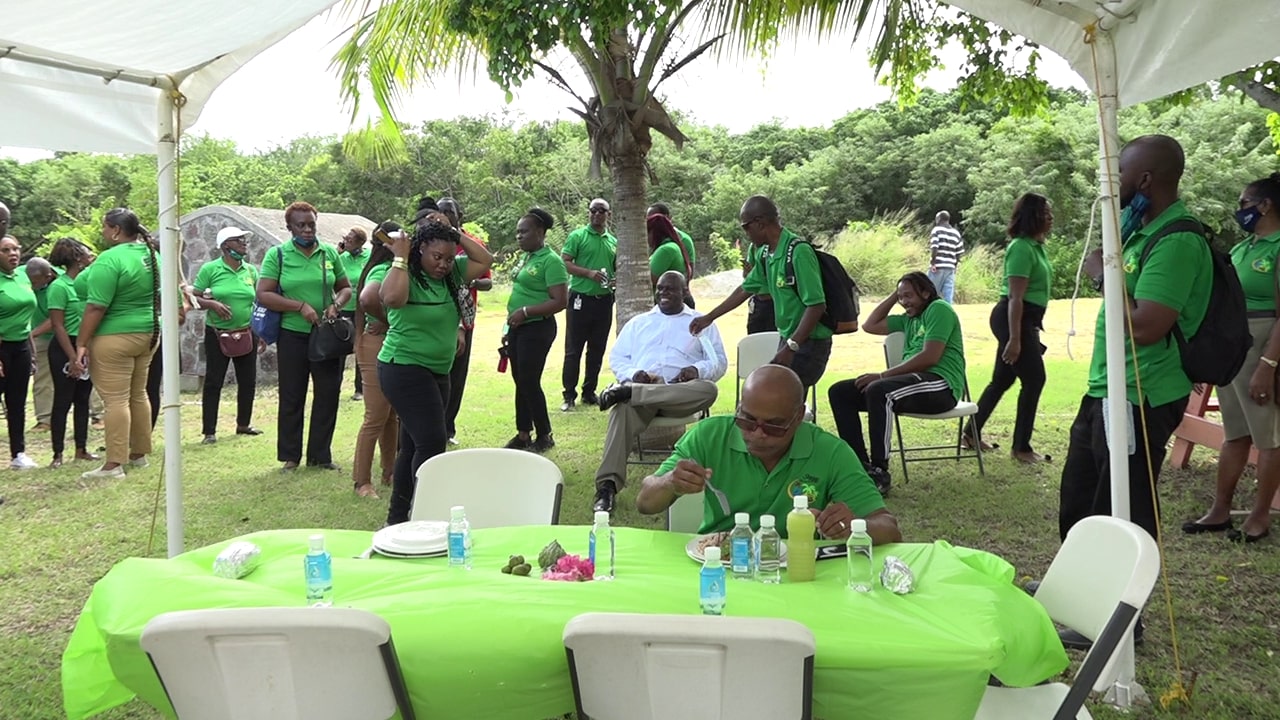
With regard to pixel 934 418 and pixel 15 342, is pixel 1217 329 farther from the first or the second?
pixel 15 342

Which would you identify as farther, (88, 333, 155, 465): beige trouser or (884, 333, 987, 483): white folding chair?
(88, 333, 155, 465): beige trouser

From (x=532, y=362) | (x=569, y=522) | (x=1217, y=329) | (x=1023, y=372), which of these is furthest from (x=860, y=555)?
(x=532, y=362)

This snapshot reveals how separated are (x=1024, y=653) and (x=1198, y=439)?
519 centimetres

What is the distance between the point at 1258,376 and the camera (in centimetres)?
469

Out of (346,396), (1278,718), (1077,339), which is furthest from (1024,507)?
(1077,339)

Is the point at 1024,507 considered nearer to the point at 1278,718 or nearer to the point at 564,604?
the point at 1278,718

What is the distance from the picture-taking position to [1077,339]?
47.6ft

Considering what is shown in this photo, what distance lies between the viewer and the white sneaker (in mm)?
7789

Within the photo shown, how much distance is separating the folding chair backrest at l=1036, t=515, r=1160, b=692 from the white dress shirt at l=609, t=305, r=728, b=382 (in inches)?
159

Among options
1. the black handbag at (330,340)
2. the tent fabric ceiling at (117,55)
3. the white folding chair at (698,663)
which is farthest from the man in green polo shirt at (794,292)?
the white folding chair at (698,663)

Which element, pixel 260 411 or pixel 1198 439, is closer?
pixel 1198 439

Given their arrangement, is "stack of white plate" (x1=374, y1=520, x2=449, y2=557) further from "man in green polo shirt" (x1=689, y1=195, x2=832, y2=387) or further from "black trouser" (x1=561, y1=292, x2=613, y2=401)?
"black trouser" (x1=561, y1=292, x2=613, y2=401)

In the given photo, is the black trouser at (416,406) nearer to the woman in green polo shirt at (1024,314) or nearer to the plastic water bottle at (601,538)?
the plastic water bottle at (601,538)

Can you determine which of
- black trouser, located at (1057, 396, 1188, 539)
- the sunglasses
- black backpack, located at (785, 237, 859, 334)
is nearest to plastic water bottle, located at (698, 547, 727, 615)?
the sunglasses
